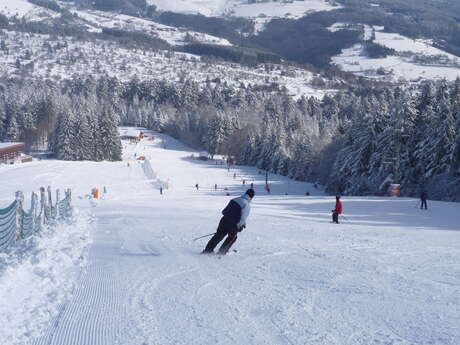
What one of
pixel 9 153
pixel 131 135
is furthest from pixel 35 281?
pixel 131 135

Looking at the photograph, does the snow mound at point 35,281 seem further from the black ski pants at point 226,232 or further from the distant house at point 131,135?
the distant house at point 131,135

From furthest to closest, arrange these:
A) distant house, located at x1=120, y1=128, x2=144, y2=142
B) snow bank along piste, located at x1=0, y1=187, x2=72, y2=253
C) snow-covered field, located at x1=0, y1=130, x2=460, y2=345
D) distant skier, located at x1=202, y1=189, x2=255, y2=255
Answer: distant house, located at x1=120, y1=128, x2=144, y2=142 < snow bank along piste, located at x1=0, y1=187, x2=72, y2=253 < distant skier, located at x1=202, y1=189, x2=255, y2=255 < snow-covered field, located at x1=0, y1=130, x2=460, y2=345

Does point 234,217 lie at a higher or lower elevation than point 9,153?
higher

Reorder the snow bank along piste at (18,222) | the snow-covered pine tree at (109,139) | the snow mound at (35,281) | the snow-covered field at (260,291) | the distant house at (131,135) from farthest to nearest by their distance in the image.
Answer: the distant house at (131,135) → the snow-covered pine tree at (109,139) → the snow bank along piste at (18,222) → the snow mound at (35,281) → the snow-covered field at (260,291)

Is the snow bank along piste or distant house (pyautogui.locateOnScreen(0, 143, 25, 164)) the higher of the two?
the snow bank along piste

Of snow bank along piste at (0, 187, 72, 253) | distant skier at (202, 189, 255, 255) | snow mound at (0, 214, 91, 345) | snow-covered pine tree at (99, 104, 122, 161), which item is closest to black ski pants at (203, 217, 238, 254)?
distant skier at (202, 189, 255, 255)

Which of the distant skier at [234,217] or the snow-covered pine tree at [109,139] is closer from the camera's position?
the distant skier at [234,217]

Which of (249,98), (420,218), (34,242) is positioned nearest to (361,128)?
(420,218)

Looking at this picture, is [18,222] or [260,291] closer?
[260,291]

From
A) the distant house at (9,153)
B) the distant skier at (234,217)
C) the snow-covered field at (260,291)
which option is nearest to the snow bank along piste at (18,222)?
the snow-covered field at (260,291)

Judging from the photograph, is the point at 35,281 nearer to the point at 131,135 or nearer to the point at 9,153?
the point at 9,153

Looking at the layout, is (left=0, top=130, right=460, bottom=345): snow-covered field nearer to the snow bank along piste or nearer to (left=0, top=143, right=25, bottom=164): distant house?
the snow bank along piste

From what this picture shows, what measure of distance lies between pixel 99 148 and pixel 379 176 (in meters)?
52.6

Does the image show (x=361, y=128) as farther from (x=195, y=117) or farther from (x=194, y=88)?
(x=194, y=88)
